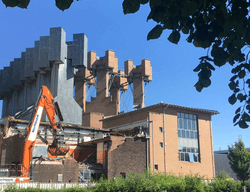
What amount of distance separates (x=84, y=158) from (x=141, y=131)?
28.2 ft

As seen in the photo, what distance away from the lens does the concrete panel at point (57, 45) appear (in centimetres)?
4800

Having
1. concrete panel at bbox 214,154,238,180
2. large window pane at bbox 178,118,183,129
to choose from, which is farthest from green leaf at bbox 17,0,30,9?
concrete panel at bbox 214,154,238,180

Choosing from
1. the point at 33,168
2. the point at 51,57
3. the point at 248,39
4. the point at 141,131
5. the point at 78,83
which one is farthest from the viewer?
the point at 78,83

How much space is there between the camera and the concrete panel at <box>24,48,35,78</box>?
55.7 m

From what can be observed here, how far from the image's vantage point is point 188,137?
45.1 meters

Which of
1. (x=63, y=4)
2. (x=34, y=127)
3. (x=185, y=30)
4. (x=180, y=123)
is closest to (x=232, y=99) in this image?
(x=185, y=30)

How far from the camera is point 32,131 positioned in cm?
2611

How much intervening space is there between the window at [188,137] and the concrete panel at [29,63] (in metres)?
28.3

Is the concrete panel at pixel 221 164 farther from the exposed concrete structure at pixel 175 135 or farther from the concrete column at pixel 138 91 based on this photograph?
the concrete column at pixel 138 91

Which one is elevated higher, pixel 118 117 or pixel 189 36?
pixel 118 117

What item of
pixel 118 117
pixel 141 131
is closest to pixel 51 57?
pixel 118 117

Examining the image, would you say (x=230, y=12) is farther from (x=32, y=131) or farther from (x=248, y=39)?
(x=32, y=131)

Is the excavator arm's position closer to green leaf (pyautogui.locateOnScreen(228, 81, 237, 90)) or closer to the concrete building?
the concrete building

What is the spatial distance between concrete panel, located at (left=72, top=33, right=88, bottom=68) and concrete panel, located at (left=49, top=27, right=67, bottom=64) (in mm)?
2436
